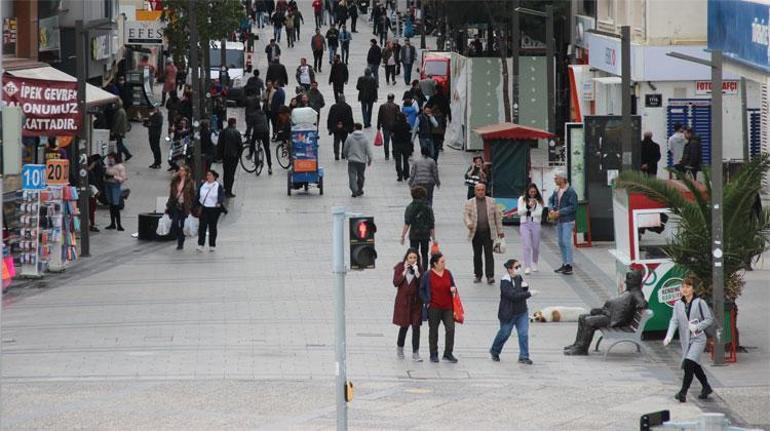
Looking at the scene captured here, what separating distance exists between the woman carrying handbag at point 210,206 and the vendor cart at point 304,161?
6.05m

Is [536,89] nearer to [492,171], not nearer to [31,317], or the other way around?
[492,171]

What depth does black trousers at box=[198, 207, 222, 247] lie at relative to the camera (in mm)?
28469

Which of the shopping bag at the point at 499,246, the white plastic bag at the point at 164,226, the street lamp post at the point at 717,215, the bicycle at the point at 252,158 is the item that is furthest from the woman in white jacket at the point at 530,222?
the bicycle at the point at 252,158

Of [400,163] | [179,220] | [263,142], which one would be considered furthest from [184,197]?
[263,142]

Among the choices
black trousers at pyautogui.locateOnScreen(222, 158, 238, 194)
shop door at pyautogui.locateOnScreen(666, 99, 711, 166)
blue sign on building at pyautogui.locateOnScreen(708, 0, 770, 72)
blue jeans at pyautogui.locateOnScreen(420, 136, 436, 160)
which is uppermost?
blue sign on building at pyautogui.locateOnScreen(708, 0, 770, 72)

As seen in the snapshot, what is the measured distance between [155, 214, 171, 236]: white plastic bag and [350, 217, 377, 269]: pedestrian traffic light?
14.1 meters

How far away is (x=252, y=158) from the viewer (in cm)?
3903

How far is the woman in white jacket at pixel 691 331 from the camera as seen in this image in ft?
59.2

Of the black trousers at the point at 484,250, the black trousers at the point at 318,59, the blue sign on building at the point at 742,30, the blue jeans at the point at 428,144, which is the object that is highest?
the black trousers at the point at 318,59

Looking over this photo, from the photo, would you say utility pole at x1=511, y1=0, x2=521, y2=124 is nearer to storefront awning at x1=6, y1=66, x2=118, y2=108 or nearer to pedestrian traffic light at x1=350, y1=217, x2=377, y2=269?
storefront awning at x1=6, y1=66, x2=118, y2=108

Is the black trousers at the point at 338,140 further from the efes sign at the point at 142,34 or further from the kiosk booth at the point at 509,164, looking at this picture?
the kiosk booth at the point at 509,164

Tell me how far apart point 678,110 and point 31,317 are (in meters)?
18.7

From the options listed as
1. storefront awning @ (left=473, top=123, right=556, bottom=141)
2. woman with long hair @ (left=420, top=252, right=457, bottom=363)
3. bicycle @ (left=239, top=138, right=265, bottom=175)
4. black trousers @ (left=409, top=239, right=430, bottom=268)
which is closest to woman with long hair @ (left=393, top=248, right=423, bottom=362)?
woman with long hair @ (left=420, top=252, right=457, bottom=363)

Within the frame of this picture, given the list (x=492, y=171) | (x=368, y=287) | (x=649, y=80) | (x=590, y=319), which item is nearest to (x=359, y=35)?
(x=649, y=80)
